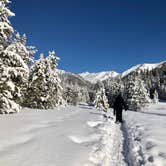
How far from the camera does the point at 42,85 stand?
136ft

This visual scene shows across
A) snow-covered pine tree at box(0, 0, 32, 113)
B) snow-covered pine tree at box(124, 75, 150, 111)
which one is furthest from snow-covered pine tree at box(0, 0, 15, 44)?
snow-covered pine tree at box(124, 75, 150, 111)

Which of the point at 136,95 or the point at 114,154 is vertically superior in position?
the point at 136,95

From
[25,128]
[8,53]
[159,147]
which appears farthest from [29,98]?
[159,147]

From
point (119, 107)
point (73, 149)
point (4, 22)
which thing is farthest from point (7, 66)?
point (73, 149)

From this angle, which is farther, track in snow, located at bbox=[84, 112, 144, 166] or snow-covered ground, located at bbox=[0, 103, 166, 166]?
track in snow, located at bbox=[84, 112, 144, 166]

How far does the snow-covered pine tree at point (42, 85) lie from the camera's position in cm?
4144

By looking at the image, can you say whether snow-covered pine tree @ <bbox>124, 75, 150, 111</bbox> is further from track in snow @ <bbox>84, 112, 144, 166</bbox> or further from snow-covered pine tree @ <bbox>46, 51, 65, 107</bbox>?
track in snow @ <bbox>84, 112, 144, 166</bbox>

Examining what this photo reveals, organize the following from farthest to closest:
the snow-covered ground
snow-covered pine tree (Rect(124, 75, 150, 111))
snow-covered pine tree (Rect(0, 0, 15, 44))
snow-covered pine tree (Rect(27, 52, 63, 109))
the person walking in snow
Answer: snow-covered pine tree (Rect(124, 75, 150, 111)), snow-covered pine tree (Rect(27, 52, 63, 109)), the person walking in snow, snow-covered pine tree (Rect(0, 0, 15, 44)), the snow-covered ground

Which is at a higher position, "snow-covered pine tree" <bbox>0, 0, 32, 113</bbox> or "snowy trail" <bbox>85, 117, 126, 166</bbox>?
"snow-covered pine tree" <bbox>0, 0, 32, 113</bbox>

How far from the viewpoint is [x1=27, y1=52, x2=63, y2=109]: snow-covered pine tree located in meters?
41.4

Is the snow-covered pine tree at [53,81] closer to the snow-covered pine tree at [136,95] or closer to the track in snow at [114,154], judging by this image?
the track in snow at [114,154]

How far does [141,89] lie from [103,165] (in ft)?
260

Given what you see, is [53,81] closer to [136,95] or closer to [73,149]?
[73,149]

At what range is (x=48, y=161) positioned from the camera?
33.3 ft
